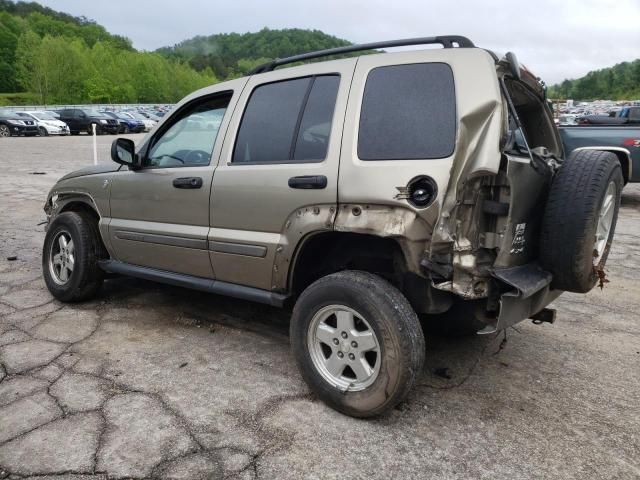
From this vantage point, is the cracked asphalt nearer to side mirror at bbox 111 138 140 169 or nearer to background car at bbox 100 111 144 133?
side mirror at bbox 111 138 140 169

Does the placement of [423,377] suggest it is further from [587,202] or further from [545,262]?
[587,202]

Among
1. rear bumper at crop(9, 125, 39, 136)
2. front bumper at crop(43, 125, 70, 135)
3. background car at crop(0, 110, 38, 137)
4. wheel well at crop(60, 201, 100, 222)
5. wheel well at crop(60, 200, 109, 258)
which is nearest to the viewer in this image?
wheel well at crop(60, 200, 109, 258)

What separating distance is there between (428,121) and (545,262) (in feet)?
3.17

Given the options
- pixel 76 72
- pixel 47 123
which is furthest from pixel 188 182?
pixel 76 72

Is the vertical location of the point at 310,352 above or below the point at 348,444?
above

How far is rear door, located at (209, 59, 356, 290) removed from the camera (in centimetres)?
297

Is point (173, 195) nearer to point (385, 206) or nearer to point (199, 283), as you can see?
point (199, 283)

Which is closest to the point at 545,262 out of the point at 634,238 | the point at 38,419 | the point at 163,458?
the point at 163,458

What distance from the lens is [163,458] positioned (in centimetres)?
243

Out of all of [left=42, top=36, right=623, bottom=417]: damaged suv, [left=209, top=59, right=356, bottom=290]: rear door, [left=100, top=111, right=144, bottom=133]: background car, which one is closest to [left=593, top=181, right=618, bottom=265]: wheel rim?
[left=42, top=36, right=623, bottom=417]: damaged suv

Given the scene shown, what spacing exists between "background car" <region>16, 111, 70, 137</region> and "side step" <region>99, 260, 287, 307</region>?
3005cm

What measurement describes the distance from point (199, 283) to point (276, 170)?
1047mm

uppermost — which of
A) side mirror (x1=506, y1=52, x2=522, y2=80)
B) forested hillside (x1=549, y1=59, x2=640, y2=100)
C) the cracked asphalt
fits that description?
forested hillside (x1=549, y1=59, x2=640, y2=100)

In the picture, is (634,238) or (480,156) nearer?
(480,156)
